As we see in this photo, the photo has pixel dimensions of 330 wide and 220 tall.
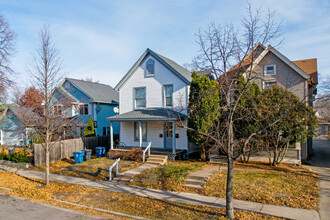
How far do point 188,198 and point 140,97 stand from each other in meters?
12.2

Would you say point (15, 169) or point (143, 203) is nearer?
point (143, 203)

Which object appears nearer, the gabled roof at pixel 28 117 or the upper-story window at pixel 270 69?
the gabled roof at pixel 28 117

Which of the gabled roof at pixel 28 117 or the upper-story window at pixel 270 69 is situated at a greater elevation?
the upper-story window at pixel 270 69

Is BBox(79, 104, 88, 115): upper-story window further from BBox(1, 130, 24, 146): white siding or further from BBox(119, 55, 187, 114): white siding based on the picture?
BBox(1, 130, 24, 146): white siding

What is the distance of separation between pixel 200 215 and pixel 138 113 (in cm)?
1229

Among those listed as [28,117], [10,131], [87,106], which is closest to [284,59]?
[28,117]

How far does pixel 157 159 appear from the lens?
15477 mm

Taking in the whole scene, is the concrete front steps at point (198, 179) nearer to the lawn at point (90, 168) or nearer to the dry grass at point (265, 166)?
the dry grass at point (265, 166)

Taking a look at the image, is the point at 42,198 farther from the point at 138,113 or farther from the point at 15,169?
the point at 138,113

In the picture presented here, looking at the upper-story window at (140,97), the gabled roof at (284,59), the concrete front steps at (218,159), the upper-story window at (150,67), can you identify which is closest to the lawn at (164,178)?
the concrete front steps at (218,159)

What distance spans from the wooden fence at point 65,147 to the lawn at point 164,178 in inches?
304

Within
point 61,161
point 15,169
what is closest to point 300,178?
point 61,161

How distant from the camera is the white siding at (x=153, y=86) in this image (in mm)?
17906

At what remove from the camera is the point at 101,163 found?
15898mm
